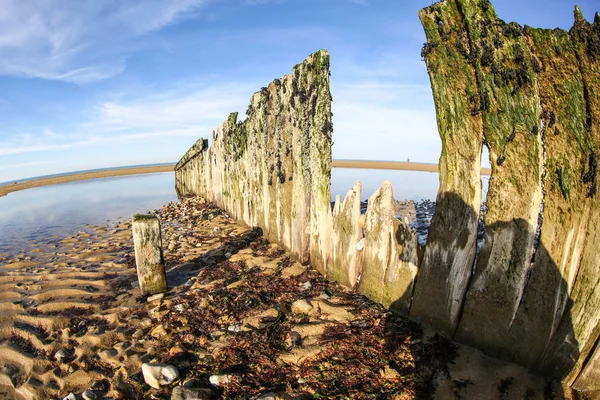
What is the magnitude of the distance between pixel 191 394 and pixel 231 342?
756mm

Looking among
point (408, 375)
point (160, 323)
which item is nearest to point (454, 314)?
point (408, 375)

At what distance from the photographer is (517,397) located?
235 centimetres

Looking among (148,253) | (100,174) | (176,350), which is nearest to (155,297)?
(148,253)

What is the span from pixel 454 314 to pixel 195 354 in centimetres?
238

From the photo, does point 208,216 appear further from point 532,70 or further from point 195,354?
point 532,70

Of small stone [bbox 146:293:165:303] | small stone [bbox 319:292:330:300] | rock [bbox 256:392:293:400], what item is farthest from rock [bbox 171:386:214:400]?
small stone [bbox 146:293:165:303]

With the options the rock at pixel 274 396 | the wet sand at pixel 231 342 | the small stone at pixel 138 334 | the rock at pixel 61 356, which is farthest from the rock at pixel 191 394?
the rock at pixel 61 356

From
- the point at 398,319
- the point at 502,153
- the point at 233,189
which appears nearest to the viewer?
the point at 502,153

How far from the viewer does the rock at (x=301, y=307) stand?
3.70 meters

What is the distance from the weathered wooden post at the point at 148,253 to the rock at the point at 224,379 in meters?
2.12

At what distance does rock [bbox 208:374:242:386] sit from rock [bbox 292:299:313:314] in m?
1.11

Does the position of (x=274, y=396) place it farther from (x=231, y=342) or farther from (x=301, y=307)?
(x=301, y=307)

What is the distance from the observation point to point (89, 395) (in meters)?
2.63

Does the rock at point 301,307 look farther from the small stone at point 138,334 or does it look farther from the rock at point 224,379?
the small stone at point 138,334
